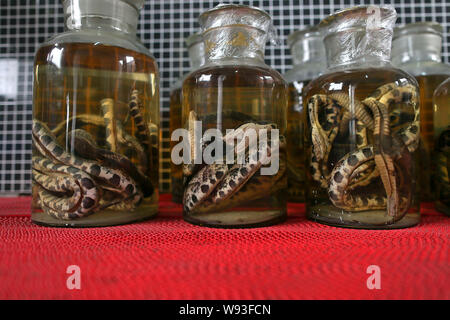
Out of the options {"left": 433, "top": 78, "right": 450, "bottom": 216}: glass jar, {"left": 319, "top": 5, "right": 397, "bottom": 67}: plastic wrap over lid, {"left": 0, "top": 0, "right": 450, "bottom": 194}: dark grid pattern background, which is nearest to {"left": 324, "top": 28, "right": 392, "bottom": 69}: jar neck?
{"left": 319, "top": 5, "right": 397, "bottom": 67}: plastic wrap over lid

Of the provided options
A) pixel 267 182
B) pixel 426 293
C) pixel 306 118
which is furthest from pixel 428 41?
pixel 426 293

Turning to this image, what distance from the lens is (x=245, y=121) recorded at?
42 centimetres

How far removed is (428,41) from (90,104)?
1.73 ft

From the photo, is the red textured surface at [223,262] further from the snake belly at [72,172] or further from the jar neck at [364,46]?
the jar neck at [364,46]

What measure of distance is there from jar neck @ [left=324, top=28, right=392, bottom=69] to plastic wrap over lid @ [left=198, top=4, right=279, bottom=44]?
9 cm

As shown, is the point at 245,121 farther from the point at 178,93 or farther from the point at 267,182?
the point at 178,93

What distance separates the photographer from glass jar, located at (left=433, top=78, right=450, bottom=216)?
0.48 m

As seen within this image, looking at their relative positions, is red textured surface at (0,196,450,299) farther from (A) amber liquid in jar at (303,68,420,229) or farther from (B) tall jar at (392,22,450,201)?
(B) tall jar at (392,22,450,201)

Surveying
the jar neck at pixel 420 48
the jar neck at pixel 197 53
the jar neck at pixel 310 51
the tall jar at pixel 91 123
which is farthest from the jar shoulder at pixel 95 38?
the jar neck at pixel 420 48

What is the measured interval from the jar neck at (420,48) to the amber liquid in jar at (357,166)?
0.65 feet

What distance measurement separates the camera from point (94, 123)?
1.38 ft

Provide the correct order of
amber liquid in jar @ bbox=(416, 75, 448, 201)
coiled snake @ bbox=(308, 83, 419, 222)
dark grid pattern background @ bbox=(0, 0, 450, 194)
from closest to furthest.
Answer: coiled snake @ bbox=(308, 83, 419, 222) < amber liquid in jar @ bbox=(416, 75, 448, 201) < dark grid pattern background @ bbox=(0, 0, 450, 194)

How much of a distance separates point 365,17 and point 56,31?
655 millimetres

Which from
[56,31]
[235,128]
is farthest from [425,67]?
[56,31]
